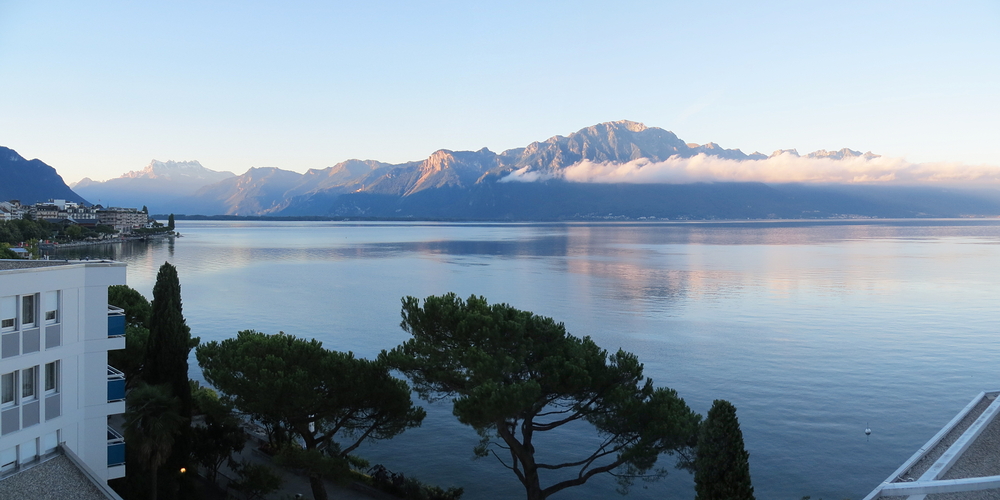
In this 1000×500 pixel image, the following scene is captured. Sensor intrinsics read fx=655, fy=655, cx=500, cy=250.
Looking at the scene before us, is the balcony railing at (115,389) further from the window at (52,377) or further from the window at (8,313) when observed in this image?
the window at (8,313)

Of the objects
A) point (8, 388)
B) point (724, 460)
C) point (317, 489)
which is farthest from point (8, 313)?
point (724, 460)

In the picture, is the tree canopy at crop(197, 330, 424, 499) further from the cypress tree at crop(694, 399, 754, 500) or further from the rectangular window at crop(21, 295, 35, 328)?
the cypress tree at crop(694, 399, 754, 500)

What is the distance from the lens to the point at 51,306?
12938mm

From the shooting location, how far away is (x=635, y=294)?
6650 cm

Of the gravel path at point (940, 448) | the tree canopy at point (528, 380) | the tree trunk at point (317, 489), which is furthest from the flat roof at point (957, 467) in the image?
the tree trunk at point (317, 489)

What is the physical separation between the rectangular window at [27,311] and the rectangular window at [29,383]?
33.9 inches

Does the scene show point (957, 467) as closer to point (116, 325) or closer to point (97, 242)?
point (116, 325)

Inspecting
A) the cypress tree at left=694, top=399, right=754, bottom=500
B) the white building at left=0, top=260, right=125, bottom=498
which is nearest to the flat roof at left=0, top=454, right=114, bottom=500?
the white building at left=0, top=260, right=125, bottom=498

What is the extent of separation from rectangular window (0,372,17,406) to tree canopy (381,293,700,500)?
31.9 feet

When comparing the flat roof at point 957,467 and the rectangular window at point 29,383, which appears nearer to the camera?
the flat roof at point 957,467

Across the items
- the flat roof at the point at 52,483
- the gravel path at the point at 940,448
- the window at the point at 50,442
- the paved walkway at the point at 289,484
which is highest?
the window at the point at 50,442

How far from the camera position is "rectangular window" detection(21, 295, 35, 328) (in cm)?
1234

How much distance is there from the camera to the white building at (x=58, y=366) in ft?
39.4

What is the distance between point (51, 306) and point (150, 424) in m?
4.15
